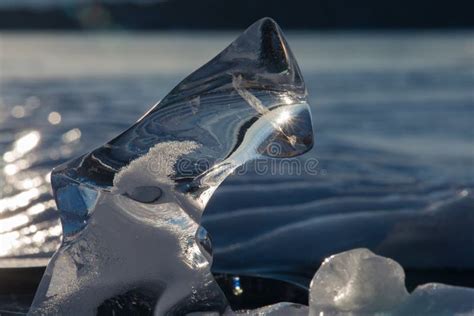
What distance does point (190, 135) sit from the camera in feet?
5.40

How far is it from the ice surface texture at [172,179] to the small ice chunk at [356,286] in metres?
0.19

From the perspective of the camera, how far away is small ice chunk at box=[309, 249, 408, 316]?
1528 millimetres

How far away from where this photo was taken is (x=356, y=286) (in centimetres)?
154

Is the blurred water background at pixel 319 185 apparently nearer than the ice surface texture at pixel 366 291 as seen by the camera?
No

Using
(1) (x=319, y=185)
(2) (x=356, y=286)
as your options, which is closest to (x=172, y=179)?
(2) (x=356, y=286)

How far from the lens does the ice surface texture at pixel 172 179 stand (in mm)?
1581

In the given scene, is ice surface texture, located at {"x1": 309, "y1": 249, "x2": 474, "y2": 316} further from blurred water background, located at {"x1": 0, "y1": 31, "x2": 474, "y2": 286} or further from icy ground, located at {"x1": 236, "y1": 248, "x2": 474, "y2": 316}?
blurred water background, located at {"x1": 0, "y1": 31, "x2": 474, "y2": 286}

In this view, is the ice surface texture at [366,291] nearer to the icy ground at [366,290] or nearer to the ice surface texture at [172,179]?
the icy ground at [366,290]

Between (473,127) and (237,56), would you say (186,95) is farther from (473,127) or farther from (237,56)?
(473,127)

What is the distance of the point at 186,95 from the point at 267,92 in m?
0.14

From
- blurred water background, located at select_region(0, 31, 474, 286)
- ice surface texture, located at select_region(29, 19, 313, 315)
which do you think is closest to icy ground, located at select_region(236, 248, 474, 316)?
ice surface texture, located at select_region(29, 19, 313, 315)

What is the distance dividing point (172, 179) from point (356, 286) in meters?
0.36

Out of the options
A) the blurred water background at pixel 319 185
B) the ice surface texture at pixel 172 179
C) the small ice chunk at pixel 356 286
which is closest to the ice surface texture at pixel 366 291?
the small ice chunk at pixel 356 286

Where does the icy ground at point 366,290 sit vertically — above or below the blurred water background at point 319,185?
above
